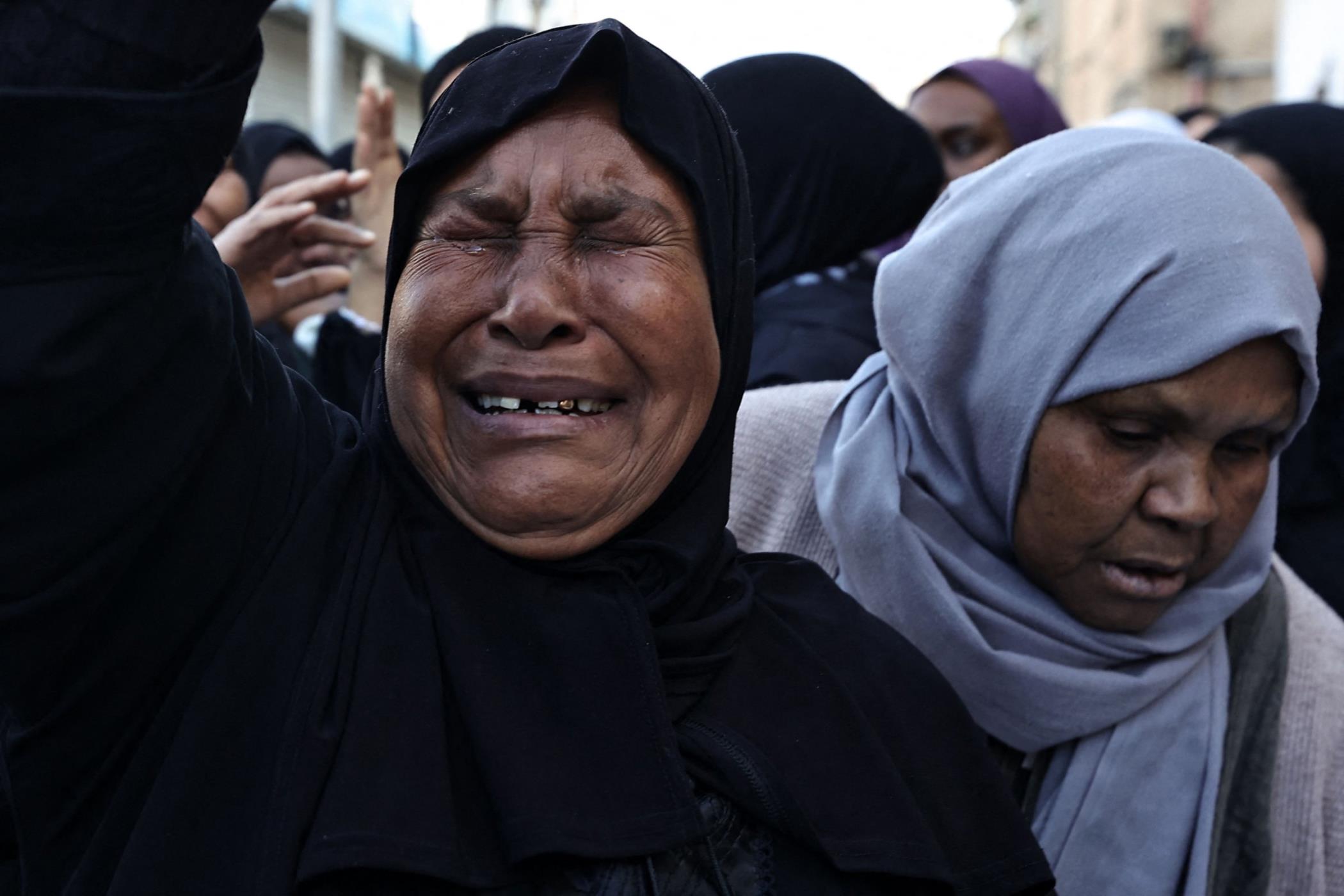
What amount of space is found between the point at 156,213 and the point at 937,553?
1.55 meters

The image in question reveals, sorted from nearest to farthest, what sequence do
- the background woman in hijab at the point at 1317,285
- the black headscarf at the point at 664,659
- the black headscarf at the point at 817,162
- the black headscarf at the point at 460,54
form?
the black headscarf at the point at 664,659
the background woman in hijab at the point at 1317,285
the black headscarf at the point at 817,162
the black headscarf at the point at 460,54

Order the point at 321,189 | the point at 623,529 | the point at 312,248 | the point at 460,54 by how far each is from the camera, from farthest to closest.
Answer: the point at 460,54 < the point at 312,248 < the point at 321,189 < the point at 623,529

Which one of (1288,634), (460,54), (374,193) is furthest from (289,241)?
(1288,634)

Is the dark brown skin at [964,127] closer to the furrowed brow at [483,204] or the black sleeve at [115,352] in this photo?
the furrowed brow at [483,204]

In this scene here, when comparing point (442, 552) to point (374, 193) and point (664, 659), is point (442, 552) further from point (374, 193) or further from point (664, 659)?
point (374, 193)

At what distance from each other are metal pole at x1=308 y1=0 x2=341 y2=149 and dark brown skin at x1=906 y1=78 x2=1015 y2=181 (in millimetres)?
11369

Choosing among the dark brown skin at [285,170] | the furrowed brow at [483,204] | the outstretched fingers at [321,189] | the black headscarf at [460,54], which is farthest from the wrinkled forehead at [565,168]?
the dark brown skin at [285,170]

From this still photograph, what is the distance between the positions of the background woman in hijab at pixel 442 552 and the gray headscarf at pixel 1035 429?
0.52 m

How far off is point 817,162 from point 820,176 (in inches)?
1.5

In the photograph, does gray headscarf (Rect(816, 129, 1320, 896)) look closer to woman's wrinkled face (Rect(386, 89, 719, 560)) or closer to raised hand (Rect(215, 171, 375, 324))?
woman's wrinkled face (Rect(386, 89, 719, 560))

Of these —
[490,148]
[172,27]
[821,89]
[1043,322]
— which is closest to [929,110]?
[821,89]

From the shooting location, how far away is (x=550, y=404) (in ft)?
5.65

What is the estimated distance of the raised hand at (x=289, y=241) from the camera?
3285 mm

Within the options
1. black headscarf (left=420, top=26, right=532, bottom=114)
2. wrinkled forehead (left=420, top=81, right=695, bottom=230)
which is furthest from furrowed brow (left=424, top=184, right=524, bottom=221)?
black headscarf (left=420, top=26, right=532, bottom=114)
